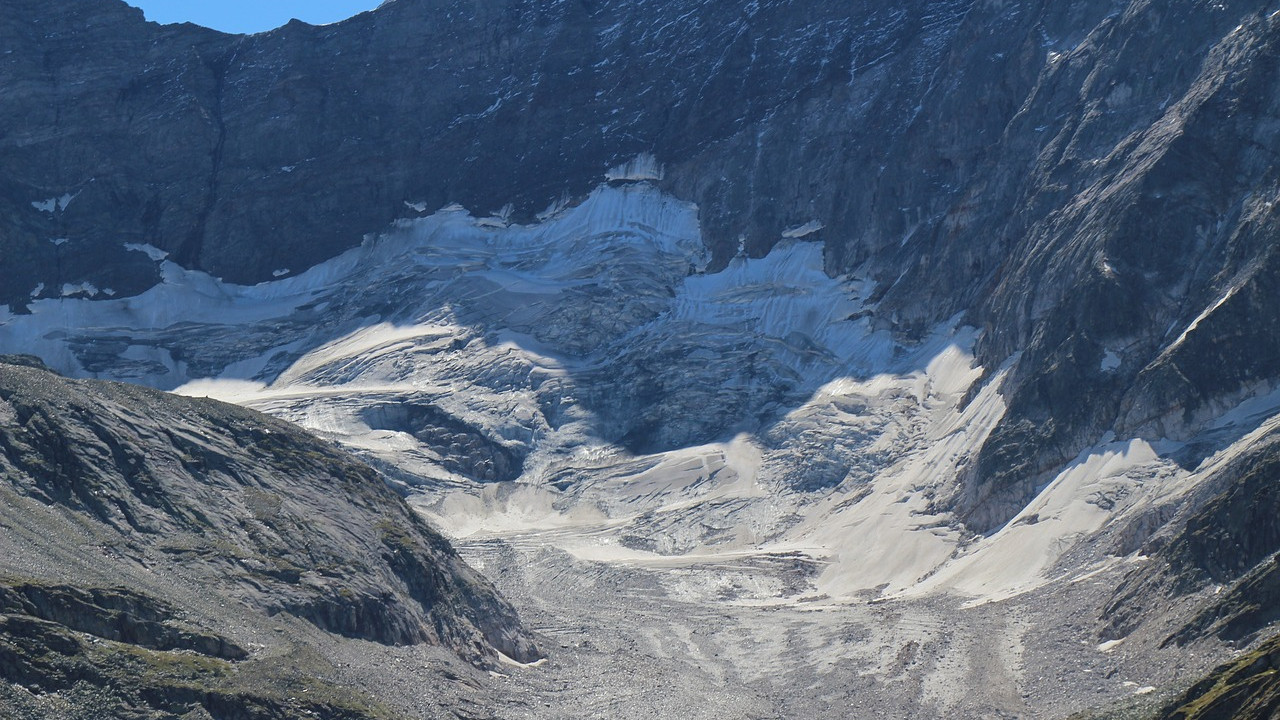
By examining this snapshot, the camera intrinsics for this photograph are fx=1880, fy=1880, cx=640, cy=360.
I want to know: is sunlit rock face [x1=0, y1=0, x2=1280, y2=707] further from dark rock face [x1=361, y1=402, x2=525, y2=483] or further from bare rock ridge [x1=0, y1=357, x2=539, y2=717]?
bare rock ridge [x1=0, y1=357, x2=539, y2=717]

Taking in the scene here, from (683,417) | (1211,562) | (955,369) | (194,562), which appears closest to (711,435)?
(683,417)

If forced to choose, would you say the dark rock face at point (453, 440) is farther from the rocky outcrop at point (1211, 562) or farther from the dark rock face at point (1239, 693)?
the dark rock face at point (1239, 693)

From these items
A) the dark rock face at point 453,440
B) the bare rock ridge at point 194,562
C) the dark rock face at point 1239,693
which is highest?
the dark rock face at point 453,440

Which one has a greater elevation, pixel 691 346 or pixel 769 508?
pixel 691 346

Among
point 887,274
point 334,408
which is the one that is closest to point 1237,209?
point 887,274

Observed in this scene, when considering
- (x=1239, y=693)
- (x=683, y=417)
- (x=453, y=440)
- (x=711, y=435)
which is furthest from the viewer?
(x=453, y=440)

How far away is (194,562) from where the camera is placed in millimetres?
82312

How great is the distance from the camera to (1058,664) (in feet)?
300

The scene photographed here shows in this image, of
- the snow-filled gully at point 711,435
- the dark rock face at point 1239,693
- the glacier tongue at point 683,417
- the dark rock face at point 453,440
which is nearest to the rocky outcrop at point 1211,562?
the snow-filled gully at point 711,435

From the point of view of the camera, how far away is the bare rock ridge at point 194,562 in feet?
219

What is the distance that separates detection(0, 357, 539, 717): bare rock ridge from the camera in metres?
66.8

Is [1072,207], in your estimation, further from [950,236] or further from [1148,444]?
[1148,444]

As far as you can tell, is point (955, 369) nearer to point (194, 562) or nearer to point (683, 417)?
point (683, 417)

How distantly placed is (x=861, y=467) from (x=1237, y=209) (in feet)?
123
